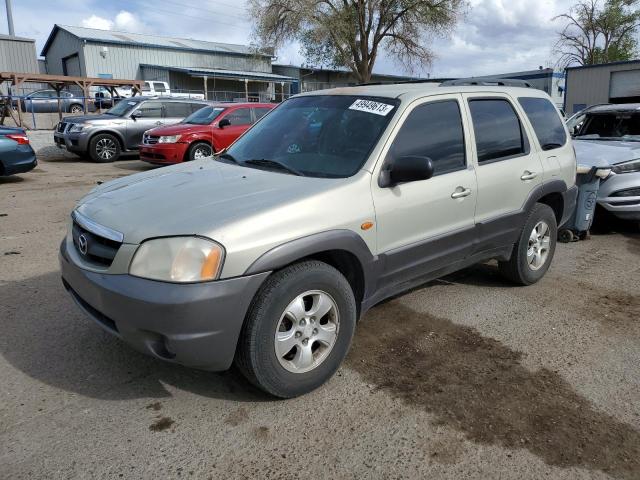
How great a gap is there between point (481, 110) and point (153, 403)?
3172mm

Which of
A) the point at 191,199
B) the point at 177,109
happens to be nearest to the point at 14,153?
the point at 177,109

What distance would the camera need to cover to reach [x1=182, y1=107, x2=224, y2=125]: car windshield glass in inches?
500

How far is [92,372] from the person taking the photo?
330 cm

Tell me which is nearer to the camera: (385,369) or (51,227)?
(385,369)

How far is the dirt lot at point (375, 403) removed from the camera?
253cm

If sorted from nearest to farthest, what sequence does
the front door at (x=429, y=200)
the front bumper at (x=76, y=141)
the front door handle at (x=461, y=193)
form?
1. the front door at (x=429, y=200)
2. the front door handle at (x=461, y=193)
3. the front bumper at (x=76, y=141)

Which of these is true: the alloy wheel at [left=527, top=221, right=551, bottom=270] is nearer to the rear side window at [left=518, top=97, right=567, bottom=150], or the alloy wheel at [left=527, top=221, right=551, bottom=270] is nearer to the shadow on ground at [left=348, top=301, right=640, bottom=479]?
the rear side window at [left=518, top=97, right=567, bottom=150]

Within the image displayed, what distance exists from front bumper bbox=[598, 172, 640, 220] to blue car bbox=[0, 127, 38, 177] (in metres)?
9.95

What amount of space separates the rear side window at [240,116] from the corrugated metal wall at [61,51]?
30.2m

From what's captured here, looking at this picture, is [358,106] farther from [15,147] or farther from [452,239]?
[15,147]

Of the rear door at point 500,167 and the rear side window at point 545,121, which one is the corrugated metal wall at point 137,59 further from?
the rear door at point 500,167

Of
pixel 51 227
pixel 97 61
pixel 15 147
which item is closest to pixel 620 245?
pixel 51 227

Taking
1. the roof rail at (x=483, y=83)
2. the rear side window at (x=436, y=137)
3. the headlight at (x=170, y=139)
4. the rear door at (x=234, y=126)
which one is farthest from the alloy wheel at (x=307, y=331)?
the rear door at (x=234, y=126)

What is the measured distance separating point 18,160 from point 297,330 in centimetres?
938
